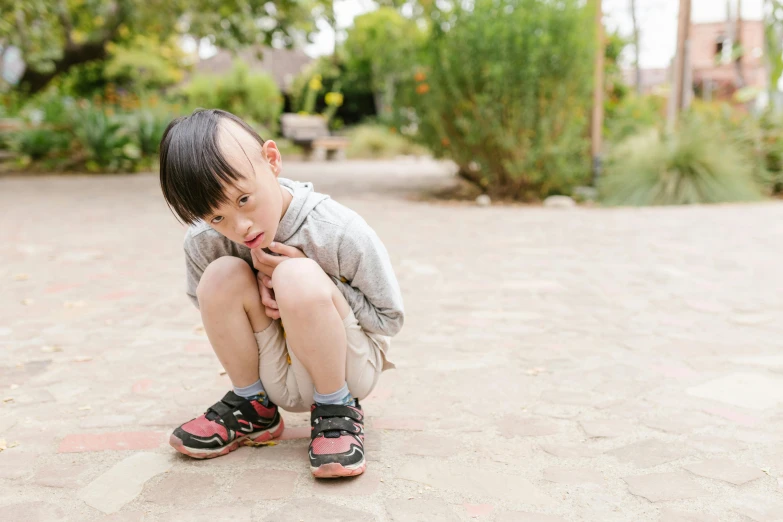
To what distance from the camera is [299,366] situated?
1.84 m

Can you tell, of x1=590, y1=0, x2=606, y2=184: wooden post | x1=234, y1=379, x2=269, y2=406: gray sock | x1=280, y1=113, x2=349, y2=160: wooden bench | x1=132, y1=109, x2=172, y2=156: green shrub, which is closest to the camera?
x1=234, y1=379, x2=269, y2=406: gray sock

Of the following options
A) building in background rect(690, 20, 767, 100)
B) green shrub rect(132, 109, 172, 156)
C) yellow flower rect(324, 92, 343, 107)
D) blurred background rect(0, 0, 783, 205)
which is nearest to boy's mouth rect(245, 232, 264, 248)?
blurred background rect(0, 0, 783, 205)

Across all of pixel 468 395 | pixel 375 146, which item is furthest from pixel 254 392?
pixel 375 146

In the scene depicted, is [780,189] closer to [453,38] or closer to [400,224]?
[453,38]

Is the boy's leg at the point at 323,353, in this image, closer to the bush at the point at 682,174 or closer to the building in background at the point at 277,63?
the bush at the point at 682,174

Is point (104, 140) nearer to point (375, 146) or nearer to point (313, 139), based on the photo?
point (313, 139)

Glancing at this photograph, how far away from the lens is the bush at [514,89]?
6980mm

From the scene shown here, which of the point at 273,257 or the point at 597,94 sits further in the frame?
the point at 597,94

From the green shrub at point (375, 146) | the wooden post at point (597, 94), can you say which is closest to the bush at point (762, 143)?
the wooden post at point (597, 94)

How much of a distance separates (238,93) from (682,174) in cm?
1258

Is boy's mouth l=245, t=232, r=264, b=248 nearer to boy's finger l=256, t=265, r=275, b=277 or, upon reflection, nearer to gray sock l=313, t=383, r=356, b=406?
boy's finger l=256, t=265, r=275, b=277

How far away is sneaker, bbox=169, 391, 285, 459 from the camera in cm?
181

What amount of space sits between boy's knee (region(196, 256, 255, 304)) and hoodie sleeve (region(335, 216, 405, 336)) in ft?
0.78

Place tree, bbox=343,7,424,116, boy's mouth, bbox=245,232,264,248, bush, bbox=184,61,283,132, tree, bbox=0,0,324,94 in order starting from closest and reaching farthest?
boy's mouth, bbox=245,232,264,248, tree, bbox=0,0,324,94, bush, bbox=184,61,283,132, tree, bbox=343,7,424,116
